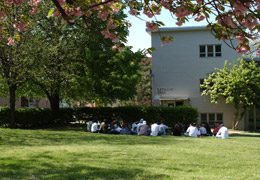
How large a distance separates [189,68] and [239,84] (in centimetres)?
574

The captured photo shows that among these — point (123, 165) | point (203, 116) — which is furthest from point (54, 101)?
point (123, 165)

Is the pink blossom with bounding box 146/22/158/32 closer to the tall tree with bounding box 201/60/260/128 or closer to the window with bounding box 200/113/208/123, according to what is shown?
the tall tree with bounding box 201/60/260/128

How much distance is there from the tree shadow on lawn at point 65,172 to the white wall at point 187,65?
100 ft

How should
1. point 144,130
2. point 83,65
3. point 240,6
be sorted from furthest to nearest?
point 83,65 < point 144,130 < point 240,6

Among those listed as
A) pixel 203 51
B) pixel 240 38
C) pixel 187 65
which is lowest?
pixel 240 38

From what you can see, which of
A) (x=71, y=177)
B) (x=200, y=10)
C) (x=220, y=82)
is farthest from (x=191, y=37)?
(x=200, y=10)

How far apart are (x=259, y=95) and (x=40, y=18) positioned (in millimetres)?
17807

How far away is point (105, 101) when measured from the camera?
3794cm

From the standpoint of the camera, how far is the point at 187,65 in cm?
4269

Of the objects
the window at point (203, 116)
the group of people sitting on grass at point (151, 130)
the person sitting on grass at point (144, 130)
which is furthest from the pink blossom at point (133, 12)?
the window at point (203, 116)

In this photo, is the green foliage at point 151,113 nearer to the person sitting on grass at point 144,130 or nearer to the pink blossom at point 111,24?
the person sitting on grass at point 144,130

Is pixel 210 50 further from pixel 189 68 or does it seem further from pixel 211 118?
pixel 211 118

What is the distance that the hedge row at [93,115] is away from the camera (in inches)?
1438

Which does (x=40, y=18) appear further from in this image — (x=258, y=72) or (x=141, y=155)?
(x=141, y=155)
